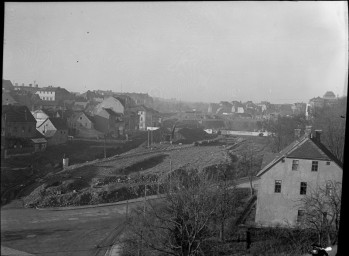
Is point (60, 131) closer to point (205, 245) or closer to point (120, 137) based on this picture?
point (120, 137)

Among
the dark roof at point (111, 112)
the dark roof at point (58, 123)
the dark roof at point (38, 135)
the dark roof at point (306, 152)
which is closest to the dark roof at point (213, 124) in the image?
the dark roof at point (306, 152)

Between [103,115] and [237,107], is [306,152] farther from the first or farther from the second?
[103,115]

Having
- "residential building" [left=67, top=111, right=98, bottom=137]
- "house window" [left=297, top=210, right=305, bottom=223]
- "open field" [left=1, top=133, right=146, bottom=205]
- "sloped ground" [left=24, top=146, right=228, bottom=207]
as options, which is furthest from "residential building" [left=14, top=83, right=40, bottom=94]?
"house window" [left=297, top=210, right=305, bottom=223]

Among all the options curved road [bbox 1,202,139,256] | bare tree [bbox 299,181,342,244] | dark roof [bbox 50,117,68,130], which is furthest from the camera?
bare tree [bbox 299,181,342,244]

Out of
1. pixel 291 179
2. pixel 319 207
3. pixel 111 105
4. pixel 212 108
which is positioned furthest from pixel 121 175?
pixel 319 207

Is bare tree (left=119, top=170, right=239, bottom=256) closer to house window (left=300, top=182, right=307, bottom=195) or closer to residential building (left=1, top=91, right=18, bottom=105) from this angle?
house window (left=300, top=182, right=307, bottom=195)

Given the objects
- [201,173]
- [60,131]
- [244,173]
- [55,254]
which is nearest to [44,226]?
[55,254]

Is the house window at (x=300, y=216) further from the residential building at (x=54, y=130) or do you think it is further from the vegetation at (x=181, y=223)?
the residential building at (x=54, y=130)

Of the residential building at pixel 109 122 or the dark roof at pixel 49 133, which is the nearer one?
the dark roof at pixel 49 133
